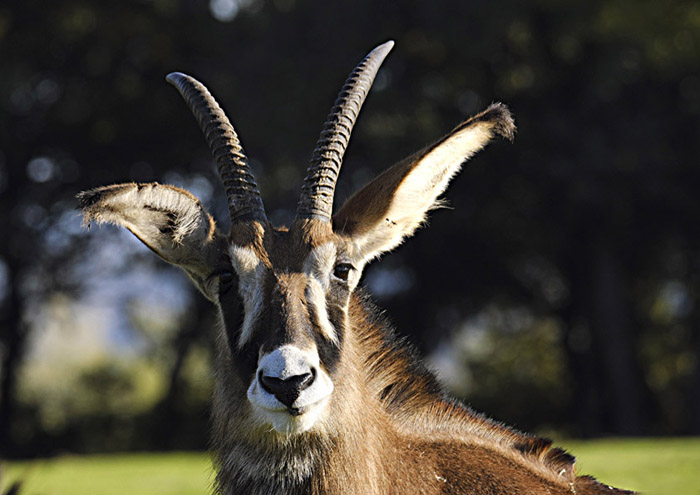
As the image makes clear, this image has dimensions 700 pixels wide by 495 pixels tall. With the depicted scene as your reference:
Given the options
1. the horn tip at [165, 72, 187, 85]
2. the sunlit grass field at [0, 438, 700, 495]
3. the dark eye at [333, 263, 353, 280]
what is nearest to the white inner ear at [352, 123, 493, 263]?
the dark eye at [333, 263, 353, 280]

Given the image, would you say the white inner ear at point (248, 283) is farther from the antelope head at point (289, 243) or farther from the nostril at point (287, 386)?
the nostril at point (287, 386)

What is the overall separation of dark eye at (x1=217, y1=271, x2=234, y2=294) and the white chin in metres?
0.81

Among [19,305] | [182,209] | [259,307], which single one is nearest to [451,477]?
[259,307]

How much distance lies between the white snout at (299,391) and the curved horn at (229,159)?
1110 mm

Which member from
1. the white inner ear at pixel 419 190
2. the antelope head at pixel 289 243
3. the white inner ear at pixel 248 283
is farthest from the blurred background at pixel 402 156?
the white inner ear at pixel 248 283

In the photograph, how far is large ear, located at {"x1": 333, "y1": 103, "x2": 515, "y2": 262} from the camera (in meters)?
5.15

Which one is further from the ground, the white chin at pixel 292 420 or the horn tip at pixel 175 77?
the horn tip at pixel 175 77

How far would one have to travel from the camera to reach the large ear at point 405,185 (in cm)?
515

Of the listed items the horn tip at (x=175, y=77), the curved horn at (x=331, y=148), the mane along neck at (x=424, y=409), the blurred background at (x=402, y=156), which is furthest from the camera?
the blurred background at (x=402, y=156)

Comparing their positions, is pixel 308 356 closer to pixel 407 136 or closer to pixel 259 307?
pixel 259 307

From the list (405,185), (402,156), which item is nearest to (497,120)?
(405,185)

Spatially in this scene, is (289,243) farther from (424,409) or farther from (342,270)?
(424,409)

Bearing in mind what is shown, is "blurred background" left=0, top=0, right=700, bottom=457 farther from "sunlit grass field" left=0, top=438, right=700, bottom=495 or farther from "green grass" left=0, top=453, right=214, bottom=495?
"sunlit grass field" left=0, top=438, right=700, bottom=495

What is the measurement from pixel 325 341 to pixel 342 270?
52 cm
